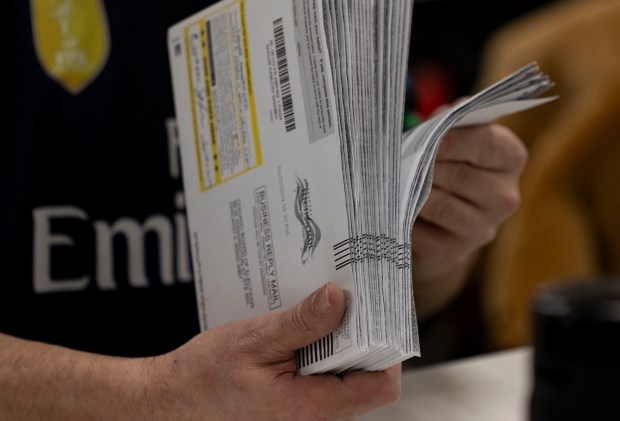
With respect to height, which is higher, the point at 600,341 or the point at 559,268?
the point at 600,341

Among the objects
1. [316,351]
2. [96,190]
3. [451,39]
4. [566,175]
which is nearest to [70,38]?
[96,190]

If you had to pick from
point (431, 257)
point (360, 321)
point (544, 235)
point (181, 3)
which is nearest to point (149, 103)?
point (181, 3)

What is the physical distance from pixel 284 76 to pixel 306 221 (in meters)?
0.10

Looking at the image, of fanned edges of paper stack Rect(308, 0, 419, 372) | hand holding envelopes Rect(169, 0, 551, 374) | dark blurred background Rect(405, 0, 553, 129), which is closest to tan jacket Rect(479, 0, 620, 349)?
dark blurred background Rect(405, 0, 553, 129)

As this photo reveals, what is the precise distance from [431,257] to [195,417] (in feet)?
1.16

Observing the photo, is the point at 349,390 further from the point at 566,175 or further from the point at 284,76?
the point at 566,175

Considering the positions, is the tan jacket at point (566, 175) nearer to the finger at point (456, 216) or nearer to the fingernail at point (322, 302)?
the finger at point (456, 216)

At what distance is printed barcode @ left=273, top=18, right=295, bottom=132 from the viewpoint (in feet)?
1.81

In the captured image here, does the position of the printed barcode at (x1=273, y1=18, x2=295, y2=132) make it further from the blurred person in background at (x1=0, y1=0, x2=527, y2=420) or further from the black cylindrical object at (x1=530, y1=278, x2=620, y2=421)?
the black cylindrical object at (x1=530, y1=278, x2=620, y2=421)

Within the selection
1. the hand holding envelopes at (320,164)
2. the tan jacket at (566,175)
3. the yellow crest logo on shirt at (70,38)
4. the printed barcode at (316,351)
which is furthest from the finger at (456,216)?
the tan jacket at (566,175)

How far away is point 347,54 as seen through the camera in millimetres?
527

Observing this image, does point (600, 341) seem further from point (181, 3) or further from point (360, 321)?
point (181, 3)

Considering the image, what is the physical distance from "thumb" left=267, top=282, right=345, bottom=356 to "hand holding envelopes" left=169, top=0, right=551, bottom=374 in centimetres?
1

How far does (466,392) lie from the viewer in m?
0.95
